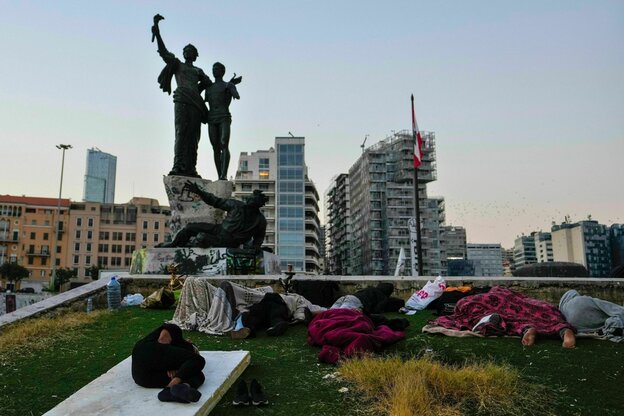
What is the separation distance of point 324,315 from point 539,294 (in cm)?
543

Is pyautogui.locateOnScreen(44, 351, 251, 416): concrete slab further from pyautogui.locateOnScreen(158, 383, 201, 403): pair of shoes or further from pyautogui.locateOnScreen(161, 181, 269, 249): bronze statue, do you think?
pyautogui.locateOnScreen(161, 181, 269, 249): bronze statue

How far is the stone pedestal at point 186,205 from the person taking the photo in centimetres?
1401

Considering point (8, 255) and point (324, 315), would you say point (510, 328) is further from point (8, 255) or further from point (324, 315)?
point (8, 255)

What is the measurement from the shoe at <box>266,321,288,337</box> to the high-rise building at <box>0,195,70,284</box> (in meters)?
92.1

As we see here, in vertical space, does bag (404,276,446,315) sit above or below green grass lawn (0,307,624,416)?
above

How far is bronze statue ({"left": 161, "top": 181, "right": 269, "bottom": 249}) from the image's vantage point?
1303cm

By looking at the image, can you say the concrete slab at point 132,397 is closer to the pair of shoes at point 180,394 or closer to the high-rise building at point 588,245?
the pair of shoes at point 180,394

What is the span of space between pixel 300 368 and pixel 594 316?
13.3 ft

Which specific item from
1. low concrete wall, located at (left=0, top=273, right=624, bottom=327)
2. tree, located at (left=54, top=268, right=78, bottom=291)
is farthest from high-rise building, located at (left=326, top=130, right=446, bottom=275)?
low concrete wall, located at (left=0, top=273, right=624, bottom=327)

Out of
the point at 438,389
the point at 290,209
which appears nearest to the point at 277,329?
the point at 438,389

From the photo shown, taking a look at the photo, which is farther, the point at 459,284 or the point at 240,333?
the point at 459,284

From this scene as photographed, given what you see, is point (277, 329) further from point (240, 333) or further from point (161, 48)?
point (161, 48)

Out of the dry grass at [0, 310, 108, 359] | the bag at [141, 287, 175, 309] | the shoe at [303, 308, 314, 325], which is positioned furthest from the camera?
the bag at [141, 287, 175, 309]

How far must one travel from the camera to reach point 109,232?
93938mm
